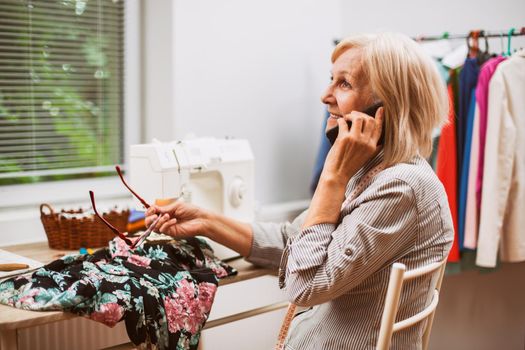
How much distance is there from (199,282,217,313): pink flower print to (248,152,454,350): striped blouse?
22 cm

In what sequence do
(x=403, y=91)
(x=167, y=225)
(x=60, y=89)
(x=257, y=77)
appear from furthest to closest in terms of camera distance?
(x=257, y=77), (x=60, y=89), (x=167, y=225), (x=403, y=91)

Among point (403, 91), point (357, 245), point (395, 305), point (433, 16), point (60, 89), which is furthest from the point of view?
point (433, 16)

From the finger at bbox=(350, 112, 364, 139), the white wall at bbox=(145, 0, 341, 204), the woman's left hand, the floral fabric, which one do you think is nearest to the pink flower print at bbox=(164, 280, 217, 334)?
the floral fabric

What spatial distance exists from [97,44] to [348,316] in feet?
5.31

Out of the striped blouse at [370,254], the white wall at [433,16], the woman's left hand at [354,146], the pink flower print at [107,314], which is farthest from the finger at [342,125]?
the white wall at [433,16]

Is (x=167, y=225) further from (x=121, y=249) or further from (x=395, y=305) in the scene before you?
(x=395, y=305)

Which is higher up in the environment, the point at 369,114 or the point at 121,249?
the point at 369,114

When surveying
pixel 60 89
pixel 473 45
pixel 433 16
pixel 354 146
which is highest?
pixel 433 16

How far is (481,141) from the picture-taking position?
7.91 ft

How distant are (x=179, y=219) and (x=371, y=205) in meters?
0.62

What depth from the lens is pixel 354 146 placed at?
1416mm

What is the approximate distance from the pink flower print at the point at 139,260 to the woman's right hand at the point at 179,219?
118 mm

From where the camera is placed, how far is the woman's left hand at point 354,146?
1414mm

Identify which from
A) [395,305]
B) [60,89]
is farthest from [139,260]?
[60,89]
